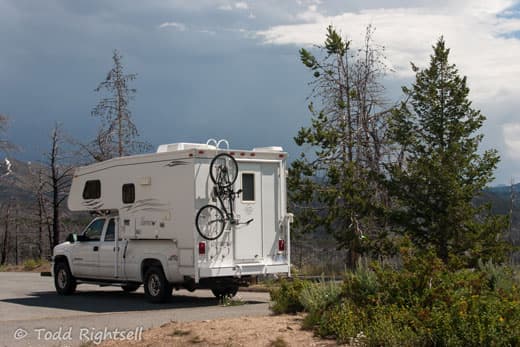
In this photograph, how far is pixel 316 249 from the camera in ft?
96.5

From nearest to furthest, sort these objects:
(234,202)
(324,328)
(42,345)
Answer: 1. (324,328)
2. (42,345)
3. (234,202)

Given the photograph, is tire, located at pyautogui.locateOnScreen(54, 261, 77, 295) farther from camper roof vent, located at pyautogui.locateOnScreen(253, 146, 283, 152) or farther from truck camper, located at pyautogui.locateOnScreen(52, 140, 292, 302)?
camper roof vent, located at pyautogui.locateOnScreen(253, 146, 283, 152)

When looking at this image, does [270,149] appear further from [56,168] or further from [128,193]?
[56,168]

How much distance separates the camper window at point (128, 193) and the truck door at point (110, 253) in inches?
25.6

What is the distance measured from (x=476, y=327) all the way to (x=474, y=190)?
51.0 ft

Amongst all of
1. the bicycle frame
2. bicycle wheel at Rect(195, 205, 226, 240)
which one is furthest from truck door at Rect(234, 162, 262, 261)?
bicycle wheel at Rect(195, 205, 226, 240)

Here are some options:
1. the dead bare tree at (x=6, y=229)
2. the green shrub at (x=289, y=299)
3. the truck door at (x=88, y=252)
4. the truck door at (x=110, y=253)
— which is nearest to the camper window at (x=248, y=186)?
the truck door at (x=110, y=253)

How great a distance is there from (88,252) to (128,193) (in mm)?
2141

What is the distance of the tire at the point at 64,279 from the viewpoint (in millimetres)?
18188

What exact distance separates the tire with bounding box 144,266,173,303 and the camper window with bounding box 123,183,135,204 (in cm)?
159

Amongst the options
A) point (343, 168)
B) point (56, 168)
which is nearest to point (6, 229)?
point (56, 168)

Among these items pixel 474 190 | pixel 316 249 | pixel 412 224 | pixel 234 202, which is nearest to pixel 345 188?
pixel 412 224

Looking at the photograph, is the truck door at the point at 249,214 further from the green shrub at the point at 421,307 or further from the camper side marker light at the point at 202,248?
the green shrub at the point at 421,307

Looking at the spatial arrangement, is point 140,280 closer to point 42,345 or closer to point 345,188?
point 42,345
